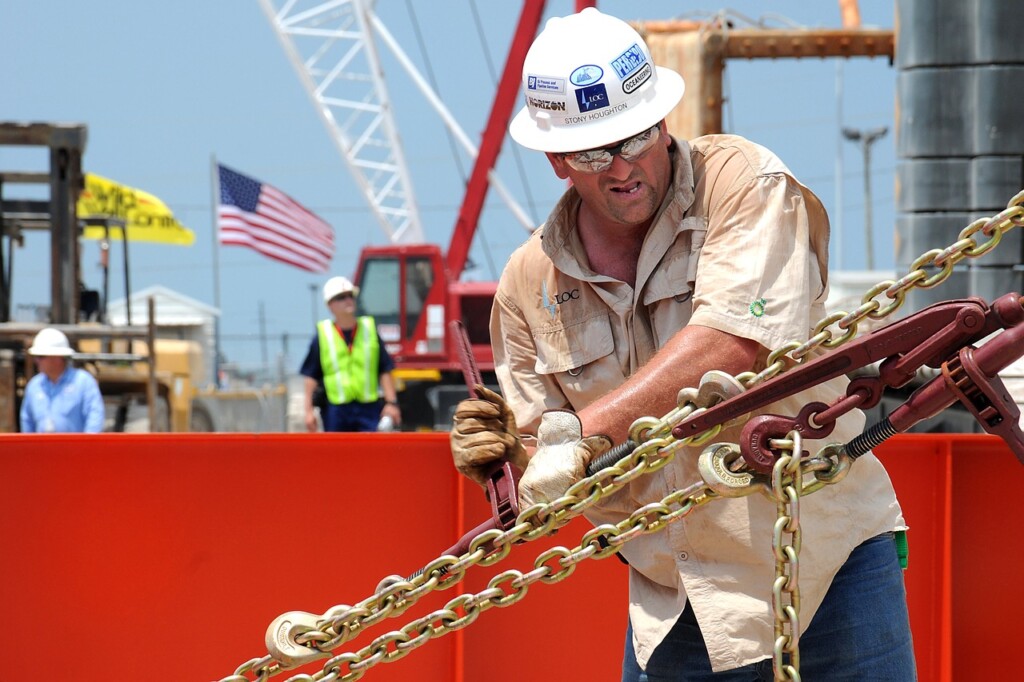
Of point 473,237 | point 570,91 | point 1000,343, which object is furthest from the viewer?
point 473,237

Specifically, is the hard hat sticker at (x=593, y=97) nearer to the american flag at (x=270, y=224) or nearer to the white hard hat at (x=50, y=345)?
the white hard hat at (x=50, y=345)

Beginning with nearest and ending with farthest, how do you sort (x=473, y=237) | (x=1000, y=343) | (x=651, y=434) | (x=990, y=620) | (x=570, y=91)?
(x=1000, y=343) < (x=651, y=434) < (x=570, y=91) < (x=990, y=620) < (x=473, y=237)

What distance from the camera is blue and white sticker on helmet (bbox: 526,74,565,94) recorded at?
2.62m

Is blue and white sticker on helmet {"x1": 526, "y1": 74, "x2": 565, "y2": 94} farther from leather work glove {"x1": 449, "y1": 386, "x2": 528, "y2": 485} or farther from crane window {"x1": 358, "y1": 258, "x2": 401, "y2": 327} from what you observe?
crane window {"x1": 358, "y1": 258, "x2": 401, "y2": 327}

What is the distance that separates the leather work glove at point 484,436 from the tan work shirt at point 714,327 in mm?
325

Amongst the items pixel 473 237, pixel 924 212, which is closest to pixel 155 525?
pixel 924 212

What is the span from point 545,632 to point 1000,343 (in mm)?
2799

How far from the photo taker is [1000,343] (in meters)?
2.03

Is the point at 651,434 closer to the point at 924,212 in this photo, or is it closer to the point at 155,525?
the point at 155,525

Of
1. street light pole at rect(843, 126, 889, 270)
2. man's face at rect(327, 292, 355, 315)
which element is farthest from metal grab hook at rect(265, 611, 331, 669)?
street light pole at rect(843, 126, 889, 270)

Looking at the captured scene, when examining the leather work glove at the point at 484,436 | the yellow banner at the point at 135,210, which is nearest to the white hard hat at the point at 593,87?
the leather work glove at the point at 484,436

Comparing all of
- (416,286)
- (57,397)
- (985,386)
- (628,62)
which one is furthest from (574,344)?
(416,286)

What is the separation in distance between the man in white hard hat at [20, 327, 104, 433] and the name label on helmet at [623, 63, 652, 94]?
702 centimetres

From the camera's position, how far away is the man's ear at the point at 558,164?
2703 millimetres
